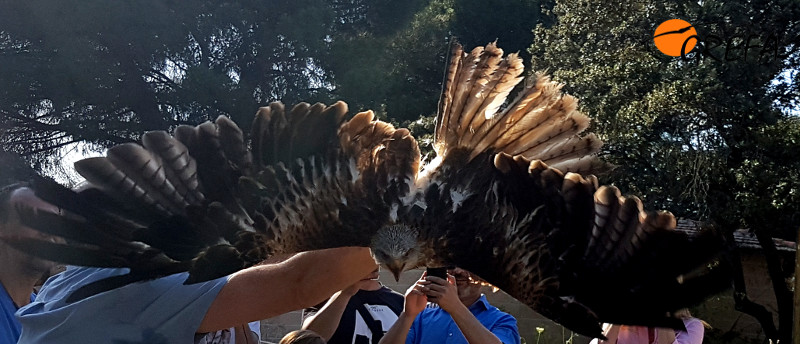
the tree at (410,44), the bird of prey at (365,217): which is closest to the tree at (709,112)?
the tree at (410,44)

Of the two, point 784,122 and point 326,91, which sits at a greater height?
point 326,91

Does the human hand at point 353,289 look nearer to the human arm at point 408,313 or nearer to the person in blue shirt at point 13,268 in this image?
the human arm at point 408,313

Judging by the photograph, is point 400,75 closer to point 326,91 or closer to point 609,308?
point 326,91

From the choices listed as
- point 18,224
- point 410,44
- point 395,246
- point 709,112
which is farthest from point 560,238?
point 410,44

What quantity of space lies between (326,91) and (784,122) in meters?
5.26

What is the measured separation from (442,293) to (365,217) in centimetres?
37

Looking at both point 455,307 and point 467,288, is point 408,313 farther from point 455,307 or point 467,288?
point 467,288

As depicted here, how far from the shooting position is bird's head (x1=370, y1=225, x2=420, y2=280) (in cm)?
252

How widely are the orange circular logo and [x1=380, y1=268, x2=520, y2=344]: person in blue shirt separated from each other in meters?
6.63

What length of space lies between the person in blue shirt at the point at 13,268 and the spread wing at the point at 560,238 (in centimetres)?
126

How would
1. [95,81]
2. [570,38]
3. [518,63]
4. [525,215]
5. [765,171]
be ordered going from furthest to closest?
[570,38] < [95,81] < [765,171] < [518,63] < [525,215]

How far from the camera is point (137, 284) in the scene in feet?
6.87

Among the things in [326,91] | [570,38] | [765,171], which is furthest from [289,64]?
[765,171]

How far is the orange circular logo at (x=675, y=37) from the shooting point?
8.78 metres
